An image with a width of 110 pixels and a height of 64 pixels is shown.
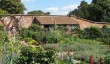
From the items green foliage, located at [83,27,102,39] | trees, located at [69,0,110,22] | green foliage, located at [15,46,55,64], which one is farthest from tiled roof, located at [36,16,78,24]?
green foliage, located at [15,46,55,64]

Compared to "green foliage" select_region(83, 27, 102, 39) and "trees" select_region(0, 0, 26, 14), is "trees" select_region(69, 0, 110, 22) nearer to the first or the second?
"trees" select_region(0, 0, 26, 14)

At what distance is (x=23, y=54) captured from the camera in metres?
10.7

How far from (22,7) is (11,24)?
24369 mm

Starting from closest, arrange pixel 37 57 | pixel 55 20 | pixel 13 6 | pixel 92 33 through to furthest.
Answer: pixel 37 57
pixel 92 33
pixel 55 20
pixel 13 6

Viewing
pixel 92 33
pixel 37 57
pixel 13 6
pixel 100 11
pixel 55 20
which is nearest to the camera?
pixel 37 57

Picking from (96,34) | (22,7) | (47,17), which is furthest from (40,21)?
(22,7)

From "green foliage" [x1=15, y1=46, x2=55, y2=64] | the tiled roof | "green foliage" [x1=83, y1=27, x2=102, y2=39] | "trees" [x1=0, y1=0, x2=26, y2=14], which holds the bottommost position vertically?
"green foliage" [x1=83, y1=27, x2=102, y2=39]

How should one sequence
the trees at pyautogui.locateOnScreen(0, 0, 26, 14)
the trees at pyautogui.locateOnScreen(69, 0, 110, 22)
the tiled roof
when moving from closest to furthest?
1. the tiled roof
2. the trees at pyautogui.locateOnScreen(69, 0, 110, 22)
3. the trees at pyautogui.locateOnScreen(0, 0, 26, 14)

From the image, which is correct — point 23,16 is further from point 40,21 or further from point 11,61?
point 11,61

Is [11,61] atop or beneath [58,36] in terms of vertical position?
atop

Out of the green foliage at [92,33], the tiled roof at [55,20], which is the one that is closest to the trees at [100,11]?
the tiled roof at [55,20]

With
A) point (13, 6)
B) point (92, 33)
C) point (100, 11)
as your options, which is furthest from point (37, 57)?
point (13, 6)

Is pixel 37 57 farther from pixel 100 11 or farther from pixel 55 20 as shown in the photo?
pixel 100 11

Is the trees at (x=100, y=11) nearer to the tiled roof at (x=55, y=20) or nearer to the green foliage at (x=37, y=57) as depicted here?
the tiled roof at (x=55, y=20)
